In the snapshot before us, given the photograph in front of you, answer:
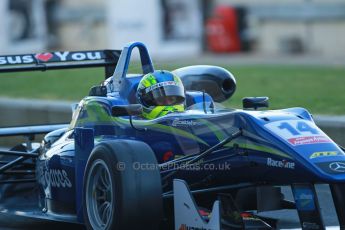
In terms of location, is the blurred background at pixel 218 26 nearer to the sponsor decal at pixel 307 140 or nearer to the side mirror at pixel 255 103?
the side mirror at pixel 255 103

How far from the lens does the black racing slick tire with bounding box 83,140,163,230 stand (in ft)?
22.1

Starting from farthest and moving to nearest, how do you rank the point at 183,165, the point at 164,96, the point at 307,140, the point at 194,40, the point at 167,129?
the point at 194,40 < the point at 164,96 < the point at 167,129 < the point at 183,165 < the point at 307,140

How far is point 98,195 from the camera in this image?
7.33m

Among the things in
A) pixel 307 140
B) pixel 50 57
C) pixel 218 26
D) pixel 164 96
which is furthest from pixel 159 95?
pixel 218 26

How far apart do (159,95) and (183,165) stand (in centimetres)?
101

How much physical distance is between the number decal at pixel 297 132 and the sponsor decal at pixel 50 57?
3.11 meters

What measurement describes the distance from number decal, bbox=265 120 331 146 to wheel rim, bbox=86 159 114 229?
1.25 meters

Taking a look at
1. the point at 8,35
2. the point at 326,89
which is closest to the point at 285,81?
the point at 326,89

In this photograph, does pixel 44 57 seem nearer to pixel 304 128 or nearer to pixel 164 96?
pixel 164 96

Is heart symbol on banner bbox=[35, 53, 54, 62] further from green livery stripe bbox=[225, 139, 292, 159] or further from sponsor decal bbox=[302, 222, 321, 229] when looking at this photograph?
sponsor decal bbox=[302, 222, 321, 229]

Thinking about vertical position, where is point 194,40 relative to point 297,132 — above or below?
below

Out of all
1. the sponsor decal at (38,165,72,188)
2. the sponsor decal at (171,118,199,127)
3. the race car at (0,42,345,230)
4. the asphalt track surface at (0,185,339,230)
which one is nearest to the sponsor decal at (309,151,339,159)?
the race car at (0,42,345,230)

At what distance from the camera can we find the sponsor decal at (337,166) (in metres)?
6.56

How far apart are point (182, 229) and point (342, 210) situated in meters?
1.18
